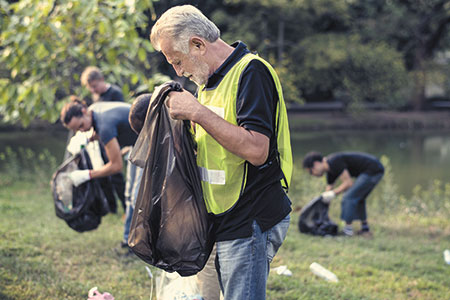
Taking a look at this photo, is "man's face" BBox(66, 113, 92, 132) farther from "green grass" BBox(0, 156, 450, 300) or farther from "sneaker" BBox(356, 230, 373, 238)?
"sneaker" BBox(356, 230, 373, 238)

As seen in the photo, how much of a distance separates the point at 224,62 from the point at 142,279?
7.82 feet

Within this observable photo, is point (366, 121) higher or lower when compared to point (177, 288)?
lower

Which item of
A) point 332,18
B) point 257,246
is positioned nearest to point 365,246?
point 257,246

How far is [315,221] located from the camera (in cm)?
583

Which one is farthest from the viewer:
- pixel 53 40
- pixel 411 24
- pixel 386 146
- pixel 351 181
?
pixel 411 24

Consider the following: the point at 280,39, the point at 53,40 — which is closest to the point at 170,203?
the point at 53,40

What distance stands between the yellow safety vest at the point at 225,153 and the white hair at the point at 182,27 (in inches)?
7.2

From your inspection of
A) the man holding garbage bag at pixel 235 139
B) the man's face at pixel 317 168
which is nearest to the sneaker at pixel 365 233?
the man's face at pixel 317 168

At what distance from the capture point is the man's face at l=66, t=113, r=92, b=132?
12.6ft

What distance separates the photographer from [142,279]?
370 cm

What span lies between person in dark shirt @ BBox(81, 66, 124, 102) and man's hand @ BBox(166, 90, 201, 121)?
393 centimetres

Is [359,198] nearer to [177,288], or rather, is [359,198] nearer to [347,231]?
[347,231]

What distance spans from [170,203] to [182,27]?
68cm

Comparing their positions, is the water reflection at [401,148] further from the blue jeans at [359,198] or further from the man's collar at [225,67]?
the man's collar at [225,67]
